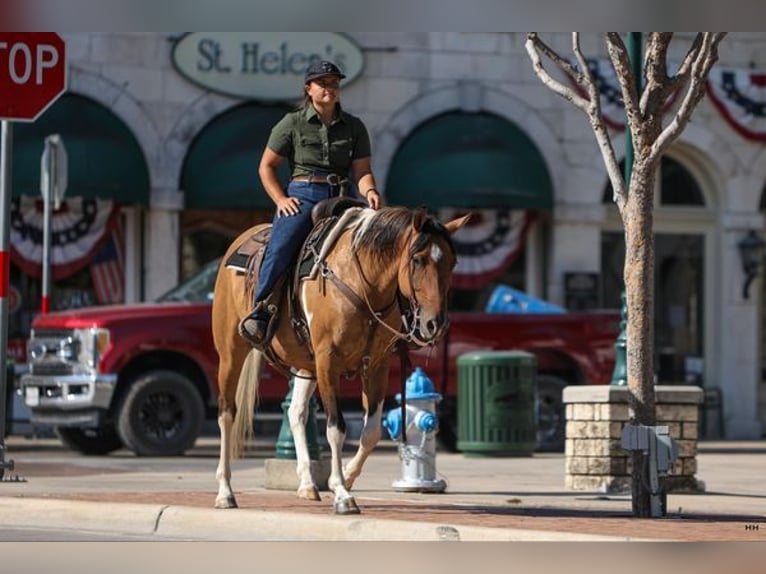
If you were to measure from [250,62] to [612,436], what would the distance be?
516 inches

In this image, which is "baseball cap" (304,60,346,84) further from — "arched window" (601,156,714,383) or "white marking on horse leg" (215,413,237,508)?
"arched window" (601,156,714,383)

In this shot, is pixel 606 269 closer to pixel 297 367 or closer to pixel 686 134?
pixel 686 134

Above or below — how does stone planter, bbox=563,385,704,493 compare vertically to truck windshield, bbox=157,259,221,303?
below

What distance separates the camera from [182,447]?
1952 cm

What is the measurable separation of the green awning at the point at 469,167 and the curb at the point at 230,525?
14.1 meters

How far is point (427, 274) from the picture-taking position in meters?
10.7

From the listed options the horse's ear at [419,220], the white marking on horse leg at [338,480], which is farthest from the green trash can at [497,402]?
the horse's ear at [419,220]

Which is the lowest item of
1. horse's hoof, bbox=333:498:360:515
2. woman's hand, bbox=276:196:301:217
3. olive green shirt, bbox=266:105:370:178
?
horse's hoof, bbox=333:498:360:515

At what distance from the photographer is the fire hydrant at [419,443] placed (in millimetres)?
13737

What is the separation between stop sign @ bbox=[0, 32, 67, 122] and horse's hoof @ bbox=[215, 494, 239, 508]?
11.6ft

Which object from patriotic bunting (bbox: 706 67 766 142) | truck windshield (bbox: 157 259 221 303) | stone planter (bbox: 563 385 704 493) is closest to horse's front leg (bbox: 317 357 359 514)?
stone planter (bbox: 563 385 704 493)

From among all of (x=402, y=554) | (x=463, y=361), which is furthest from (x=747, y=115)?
(x=402, y=554)

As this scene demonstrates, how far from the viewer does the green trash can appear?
65.0ft

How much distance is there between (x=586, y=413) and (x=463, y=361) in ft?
17.3
